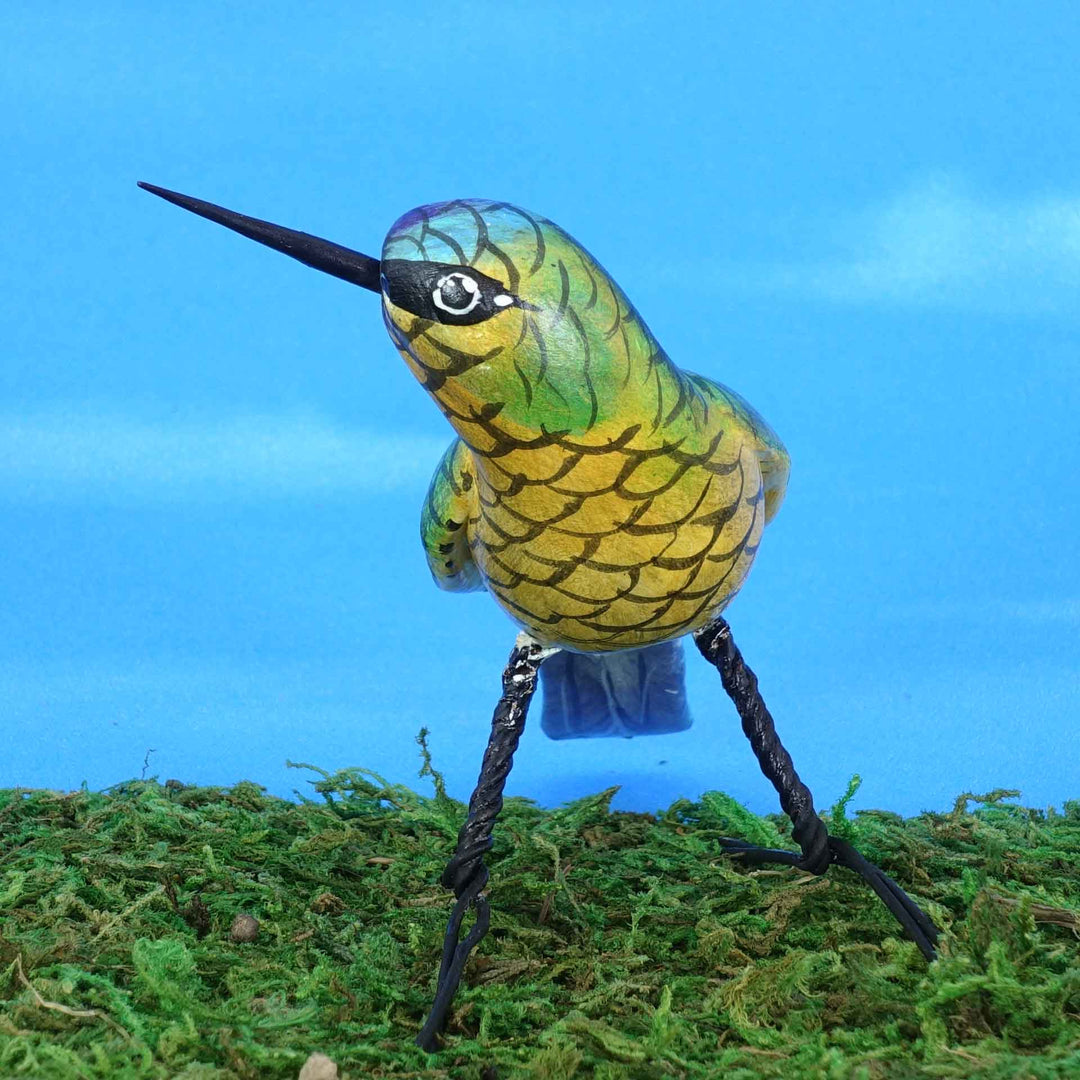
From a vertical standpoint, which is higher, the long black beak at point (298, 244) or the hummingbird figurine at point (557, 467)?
the long black beak at point (298, 244)

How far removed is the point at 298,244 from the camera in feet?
3.92

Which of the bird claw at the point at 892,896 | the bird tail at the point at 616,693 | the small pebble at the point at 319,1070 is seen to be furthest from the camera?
the bird tail at the point at 616,693

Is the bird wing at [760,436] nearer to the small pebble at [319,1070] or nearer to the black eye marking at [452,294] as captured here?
the black eye marking at [452,294]

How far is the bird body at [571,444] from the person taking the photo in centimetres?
117

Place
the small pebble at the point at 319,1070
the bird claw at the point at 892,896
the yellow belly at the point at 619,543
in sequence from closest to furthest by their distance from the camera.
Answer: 1. the small pebble at the point at 319,1070
2. the yellow belly at the point at 619,543
3. the bird claw at the point at 892,896

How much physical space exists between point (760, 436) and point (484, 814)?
50cm

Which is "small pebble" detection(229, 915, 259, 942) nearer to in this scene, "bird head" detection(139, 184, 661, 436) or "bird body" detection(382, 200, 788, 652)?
"bird body" detection(382, 200, 788, 652)

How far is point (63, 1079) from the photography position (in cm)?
112

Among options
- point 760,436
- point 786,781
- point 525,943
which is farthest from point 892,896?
point 760,436

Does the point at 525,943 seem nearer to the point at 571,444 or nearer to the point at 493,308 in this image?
the point at 571,444

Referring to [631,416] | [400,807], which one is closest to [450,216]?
[631,416]

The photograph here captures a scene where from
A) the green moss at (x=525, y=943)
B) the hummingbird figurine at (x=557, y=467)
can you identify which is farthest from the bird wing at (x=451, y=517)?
the green moss at (x=525, y=943)

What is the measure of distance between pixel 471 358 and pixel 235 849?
2.84ft

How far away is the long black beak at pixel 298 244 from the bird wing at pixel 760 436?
364mm
